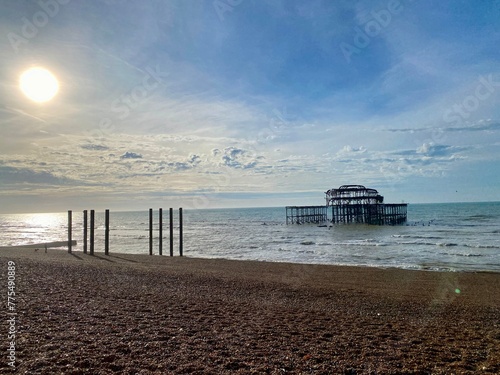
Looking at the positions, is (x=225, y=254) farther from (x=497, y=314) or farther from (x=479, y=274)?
(x=497, y=314)

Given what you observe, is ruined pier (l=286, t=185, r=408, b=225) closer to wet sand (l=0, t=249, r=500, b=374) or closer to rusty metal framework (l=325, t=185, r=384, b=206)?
rusty metal framework (l=325, t=185, r=384, b=206)

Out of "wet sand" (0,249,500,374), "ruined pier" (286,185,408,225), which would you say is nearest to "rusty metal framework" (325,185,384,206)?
"ruined pier" (286,185,408,225)

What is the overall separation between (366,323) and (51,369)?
5.36 metres

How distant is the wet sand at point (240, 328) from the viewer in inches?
193

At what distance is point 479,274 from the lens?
16938 millimetres

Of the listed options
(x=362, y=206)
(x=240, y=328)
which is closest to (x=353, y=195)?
(x=362, y=206)

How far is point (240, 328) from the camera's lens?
6648 mm

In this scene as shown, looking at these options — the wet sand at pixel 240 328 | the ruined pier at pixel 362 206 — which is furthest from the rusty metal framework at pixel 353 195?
the wet sand at pixel 240 328

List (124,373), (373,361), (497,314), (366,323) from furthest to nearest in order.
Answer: (497,314), (366,323), (373,361), (124,373)

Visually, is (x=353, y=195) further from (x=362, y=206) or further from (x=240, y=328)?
(x=240, y=328)

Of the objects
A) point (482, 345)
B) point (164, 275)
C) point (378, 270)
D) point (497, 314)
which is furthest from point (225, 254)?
point (482, 345)

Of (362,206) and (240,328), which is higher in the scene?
(362,206)

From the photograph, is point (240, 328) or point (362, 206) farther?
point (362, 206)

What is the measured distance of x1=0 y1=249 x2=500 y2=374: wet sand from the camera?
4.90 meters
